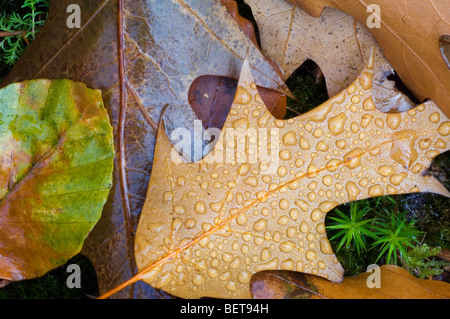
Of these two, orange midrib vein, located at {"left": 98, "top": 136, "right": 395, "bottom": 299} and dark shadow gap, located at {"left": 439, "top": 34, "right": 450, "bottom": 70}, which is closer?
orange midrib vein, located at {"left": 98, "top": 136, "right": 395, "bottom": 299}

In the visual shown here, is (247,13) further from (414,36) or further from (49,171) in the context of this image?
(49,171)

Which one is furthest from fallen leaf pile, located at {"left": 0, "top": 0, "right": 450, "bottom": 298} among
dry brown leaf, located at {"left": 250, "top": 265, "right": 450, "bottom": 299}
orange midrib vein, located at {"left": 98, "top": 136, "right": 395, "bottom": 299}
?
dry brown leaf, located at {"left": 250, "top": 265, "right": 450, "bottom": 299}

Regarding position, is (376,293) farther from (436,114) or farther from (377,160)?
(436,114)

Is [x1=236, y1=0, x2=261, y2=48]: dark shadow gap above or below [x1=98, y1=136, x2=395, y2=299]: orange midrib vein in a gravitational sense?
above

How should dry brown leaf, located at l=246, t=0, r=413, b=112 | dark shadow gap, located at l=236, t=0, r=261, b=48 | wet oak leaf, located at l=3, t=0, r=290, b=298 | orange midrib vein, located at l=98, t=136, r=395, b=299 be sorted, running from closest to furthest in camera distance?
orange midrib vein, located at l=98, t=136, r=395, b=299
wet oak leaf, located at l=3, t=0, r=290, b=298
dry brown leaf, located at l=246, t=0, r=413, b=112
dark shadow gap, located at l=236, t=0, r=261, b=48

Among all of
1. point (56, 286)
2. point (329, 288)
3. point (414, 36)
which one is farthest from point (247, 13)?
point (56, 286)

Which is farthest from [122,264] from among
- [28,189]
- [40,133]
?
[40,133]

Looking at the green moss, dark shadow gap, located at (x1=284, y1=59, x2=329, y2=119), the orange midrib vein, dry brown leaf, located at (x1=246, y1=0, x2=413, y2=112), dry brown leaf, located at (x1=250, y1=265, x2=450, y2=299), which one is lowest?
the green moss

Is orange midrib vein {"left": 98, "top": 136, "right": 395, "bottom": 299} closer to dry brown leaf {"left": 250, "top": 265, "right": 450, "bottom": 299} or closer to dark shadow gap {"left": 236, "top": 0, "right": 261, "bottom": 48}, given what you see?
dry brown leaf {"left": 250, "top": 265, "right": 450, "bottom": 299}
